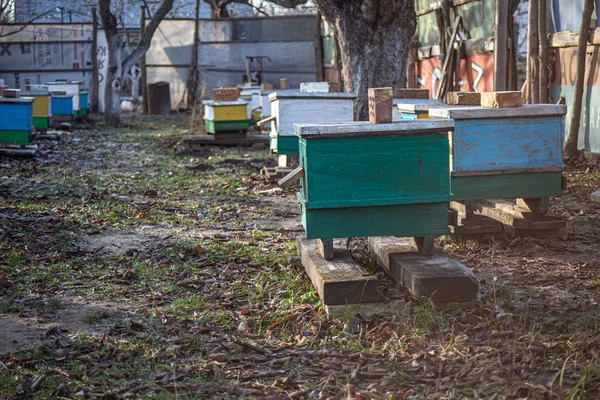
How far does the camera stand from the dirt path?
382 centimetres

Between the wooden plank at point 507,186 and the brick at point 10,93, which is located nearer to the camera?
the wooden plank at point 507,186

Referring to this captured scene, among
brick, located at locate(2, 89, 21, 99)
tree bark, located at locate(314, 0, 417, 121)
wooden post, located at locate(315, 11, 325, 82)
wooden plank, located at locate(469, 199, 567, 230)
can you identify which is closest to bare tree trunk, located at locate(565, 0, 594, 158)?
tree bark, located at locate(314, 0, 417, 121)

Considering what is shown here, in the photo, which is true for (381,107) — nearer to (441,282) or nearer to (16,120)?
(441,282)

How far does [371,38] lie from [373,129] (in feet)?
18.7

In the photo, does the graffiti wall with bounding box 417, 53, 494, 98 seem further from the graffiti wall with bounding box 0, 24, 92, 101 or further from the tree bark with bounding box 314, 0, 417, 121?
the graffiti wall with bounding box 0, 24, 92, 101

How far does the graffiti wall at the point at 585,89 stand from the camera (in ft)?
33.7

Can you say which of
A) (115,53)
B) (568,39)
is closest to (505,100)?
(568,39)

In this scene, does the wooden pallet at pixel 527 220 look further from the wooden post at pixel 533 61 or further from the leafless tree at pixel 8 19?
the leafless tree at pixel 8 19

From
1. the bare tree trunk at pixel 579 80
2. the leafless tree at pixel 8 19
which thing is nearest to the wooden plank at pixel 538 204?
the bare tree trunk at pixel 579 80

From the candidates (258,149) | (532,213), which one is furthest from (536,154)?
(258,149)

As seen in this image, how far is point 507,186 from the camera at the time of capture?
6359mm

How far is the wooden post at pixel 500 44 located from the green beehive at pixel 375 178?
661 centimetres

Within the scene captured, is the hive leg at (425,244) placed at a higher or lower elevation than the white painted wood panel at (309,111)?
lower

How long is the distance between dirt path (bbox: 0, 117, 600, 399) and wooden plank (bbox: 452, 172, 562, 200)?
451 millimetres
